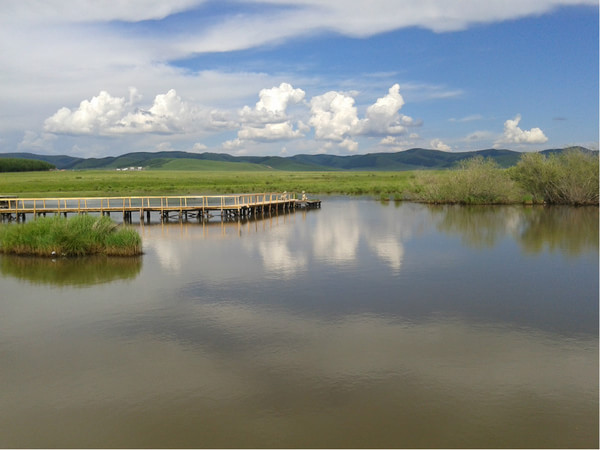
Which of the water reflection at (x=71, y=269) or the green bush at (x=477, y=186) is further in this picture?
the green bush at (x=477, y=186)

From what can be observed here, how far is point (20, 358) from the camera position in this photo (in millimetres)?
11461

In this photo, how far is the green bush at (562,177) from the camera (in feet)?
151

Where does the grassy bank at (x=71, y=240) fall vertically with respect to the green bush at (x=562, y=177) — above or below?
below

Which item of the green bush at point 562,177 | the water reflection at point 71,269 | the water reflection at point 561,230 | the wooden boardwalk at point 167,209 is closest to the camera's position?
the water reflection at point 71,269

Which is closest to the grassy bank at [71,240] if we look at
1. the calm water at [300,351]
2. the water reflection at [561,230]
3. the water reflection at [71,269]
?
the water reflection at [71,269]

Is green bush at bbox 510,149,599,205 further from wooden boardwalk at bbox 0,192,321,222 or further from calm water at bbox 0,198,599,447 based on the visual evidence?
calm water at bbox 0,198,599,447

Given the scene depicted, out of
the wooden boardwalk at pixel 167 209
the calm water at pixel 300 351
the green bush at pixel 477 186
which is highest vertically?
the green bush at pixel 477 186

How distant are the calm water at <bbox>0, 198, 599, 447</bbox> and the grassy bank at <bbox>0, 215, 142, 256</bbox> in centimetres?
89

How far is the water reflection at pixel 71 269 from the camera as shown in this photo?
19.0 meters

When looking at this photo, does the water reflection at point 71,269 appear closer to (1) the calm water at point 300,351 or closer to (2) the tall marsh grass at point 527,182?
(1) the calm water at point 300,351

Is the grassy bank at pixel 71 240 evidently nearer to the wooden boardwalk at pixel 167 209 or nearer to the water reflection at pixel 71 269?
the water reflection at pixel 71 269

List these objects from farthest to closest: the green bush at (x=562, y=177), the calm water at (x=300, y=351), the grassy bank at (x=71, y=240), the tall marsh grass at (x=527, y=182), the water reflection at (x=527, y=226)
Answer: the tall marsh grass at (x=527, y=182) → the green bush at (x=562, y=177) → the water reflection at (x=527, y=226) → the grassy bank at (x=71, y=240) → the calm water at (x=300, y=351)

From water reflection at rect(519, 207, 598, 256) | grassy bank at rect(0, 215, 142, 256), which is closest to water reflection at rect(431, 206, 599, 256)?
water reflection at rect(519, 207, 598, 256)

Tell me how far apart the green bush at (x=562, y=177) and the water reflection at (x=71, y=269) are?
128 ft
